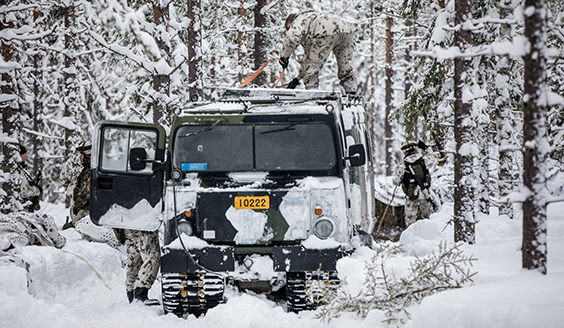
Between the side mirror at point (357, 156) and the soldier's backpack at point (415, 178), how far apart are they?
6.64 m

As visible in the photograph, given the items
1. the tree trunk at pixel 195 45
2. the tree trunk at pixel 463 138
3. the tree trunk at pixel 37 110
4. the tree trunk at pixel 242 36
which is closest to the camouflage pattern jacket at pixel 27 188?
the tree trunk at pixel 195 45

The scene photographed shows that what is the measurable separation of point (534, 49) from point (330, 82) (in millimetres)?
28560

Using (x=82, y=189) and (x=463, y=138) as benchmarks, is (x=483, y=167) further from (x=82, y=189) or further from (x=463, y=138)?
(x=82, y=189)

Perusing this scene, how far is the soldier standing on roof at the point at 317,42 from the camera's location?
8.20 meters

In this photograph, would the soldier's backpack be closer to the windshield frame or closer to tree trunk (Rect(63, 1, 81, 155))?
the windshield frame

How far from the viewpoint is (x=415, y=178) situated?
11773 millimetres

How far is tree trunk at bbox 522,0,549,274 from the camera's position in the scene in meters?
3.29

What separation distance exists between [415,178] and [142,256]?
7.59 meters

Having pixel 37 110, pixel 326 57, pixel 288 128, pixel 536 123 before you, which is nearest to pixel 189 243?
pixel 288 128

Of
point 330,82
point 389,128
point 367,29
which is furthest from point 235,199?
point 330,82

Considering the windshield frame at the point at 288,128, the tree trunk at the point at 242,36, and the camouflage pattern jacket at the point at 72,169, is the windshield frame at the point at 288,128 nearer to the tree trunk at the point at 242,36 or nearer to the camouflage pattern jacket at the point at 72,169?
the camouflage pattern jacket at the point at 72,169

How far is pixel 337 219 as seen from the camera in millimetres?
5348

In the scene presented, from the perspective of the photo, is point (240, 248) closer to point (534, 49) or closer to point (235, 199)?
point (235, 199)

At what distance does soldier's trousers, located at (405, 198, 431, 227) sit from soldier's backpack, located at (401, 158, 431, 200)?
0.18 meters
